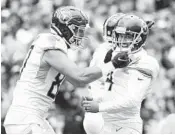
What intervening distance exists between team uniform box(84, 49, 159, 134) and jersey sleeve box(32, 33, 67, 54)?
23.9 inches

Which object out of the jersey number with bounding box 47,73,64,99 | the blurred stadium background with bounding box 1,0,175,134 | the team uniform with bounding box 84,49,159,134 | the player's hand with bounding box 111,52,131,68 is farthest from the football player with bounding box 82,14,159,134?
the blurred stadium background with bounding box 1,0,175,134

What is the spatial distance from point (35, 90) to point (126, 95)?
81 centimetres

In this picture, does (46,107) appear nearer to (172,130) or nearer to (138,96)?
(138,96)

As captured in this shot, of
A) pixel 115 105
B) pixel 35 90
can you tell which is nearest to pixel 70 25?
pixel 35 90

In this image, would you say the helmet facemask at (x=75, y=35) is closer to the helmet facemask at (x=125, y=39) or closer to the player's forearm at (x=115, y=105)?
the helmet facemask at (x=125, y=39)

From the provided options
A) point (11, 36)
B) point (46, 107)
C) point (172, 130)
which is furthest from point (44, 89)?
point (11, 36)

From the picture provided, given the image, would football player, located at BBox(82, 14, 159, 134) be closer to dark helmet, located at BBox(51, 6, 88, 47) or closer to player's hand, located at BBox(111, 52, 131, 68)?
player's hand, located at BBox(111, 52, 131, 68)

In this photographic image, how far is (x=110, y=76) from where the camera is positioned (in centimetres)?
528

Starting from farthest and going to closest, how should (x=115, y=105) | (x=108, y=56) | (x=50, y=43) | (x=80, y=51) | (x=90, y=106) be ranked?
(x=80, y=51), (x=108, y=56), (x=115, y=105), (x=90, y=106), (x=50, y=43)

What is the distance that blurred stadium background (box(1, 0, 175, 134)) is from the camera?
8.52 m

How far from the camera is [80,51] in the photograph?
8625mm

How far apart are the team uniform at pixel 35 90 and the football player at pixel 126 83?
0.36m

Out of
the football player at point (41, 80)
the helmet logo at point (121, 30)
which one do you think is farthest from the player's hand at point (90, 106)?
the helmet logo at point (121, 30)

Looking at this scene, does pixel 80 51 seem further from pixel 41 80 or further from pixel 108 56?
pixel 41 80
